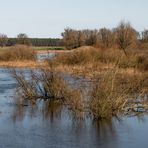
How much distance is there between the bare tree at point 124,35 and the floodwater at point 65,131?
2480 centimetres

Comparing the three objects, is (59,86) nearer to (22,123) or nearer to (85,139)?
(22,123)

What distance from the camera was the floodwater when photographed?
1057 centimetres

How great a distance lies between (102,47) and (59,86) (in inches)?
627

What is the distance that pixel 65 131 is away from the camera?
38.8 ft

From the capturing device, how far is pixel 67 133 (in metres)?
11.6

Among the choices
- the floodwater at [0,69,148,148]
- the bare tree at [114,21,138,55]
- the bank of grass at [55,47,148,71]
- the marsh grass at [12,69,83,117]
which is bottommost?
the floodwater at [0,69,148,148]

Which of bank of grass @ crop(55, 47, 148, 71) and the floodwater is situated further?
bank of grass @ crop(55, 47, 148, 71)

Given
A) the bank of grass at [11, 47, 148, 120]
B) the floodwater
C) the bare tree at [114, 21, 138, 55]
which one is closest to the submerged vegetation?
the bank of grass at [11, 47, 148, 120]

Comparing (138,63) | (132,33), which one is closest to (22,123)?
(138,63)

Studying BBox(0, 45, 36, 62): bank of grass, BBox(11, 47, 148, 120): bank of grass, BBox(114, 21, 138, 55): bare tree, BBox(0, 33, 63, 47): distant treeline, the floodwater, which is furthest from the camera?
BBox(0, 33, 63, 47): distant treeline

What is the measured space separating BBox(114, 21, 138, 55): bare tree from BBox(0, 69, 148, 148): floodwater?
976 inches

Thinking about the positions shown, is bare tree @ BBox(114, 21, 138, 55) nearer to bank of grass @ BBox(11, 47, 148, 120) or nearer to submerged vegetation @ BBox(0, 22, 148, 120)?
submerged vegetation @ BBox(0, 22, 148, 120)

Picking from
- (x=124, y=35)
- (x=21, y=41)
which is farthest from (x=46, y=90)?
(x=21, y=41)

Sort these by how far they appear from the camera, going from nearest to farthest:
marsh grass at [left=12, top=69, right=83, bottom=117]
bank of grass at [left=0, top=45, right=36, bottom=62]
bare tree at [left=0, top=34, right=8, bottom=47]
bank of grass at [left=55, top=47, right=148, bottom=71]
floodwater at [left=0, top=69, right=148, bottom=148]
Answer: floodwater at [left=0, top=69, right=148, bottom=148] < marsh grass at [left=12, top=69, right=83, bottom=117] < bank of grass at [left=55, top=47, right=148, bottom=71] < bank of grass at [left=0, top=45, right=36, bottom=62] < bare tree at [left=0, top=34, right=8, bottom=47]
